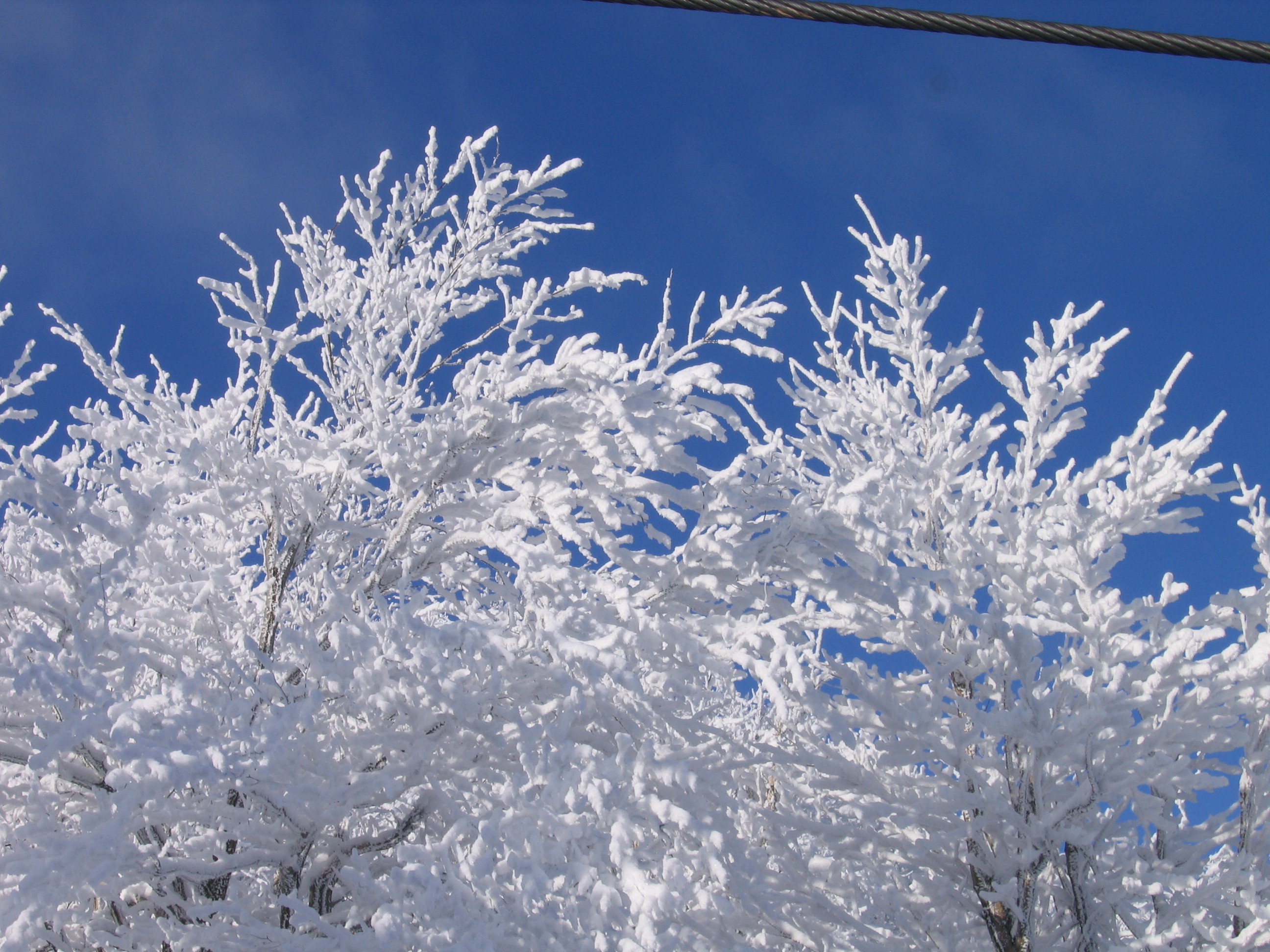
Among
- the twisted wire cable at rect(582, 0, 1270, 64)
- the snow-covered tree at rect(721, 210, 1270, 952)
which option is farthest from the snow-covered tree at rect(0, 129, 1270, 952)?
the twisted wire cable at rect(582, 0, 1270, 64)

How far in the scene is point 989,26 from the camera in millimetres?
1702

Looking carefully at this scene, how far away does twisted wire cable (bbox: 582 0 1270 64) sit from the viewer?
161 centimetres

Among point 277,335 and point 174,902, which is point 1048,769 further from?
point 277,335

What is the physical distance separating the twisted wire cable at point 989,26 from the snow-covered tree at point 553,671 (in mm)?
1681

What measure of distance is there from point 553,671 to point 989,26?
7.84 feet

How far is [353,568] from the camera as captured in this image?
426 centimetres

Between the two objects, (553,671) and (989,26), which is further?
(553,671)

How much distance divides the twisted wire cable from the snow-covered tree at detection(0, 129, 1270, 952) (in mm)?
1681

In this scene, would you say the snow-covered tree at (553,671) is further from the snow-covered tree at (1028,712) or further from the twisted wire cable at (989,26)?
the twisted wire cable at (989,26)

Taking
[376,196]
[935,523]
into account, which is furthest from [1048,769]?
[376,196]

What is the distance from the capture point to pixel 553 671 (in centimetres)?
306

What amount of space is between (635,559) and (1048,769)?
8.43 ft

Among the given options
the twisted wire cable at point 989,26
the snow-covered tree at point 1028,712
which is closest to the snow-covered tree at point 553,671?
the snow-covered tree at point 1028,712

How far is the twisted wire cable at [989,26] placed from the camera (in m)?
1.61
